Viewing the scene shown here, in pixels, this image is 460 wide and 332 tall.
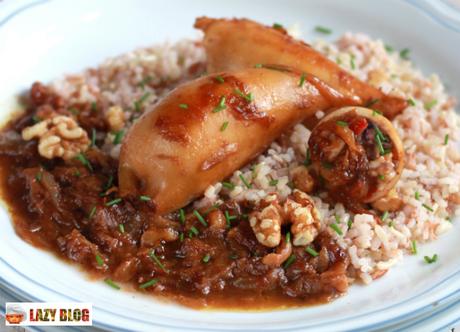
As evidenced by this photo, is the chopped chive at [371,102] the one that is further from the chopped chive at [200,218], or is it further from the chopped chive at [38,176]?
the chopped chive at [38,176]

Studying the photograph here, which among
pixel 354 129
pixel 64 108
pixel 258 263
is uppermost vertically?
pixel 354 129

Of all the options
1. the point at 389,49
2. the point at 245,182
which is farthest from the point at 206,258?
the point at 389,49

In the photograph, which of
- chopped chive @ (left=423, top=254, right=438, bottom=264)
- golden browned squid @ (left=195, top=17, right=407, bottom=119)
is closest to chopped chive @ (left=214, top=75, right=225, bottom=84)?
golden browned squid @ (left=195, top=17, right=407, bottom=119)

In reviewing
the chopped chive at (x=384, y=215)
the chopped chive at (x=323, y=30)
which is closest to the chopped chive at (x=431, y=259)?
the chopped chive at (x=384, y=215)

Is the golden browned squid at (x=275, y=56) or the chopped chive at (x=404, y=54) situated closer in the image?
the golden browned squid at (x=275, y=56)

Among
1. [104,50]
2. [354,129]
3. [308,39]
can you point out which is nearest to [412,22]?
[308,39]

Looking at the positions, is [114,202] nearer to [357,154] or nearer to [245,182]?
[245,182]

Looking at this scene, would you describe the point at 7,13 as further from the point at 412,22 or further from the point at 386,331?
the point at 386,331
